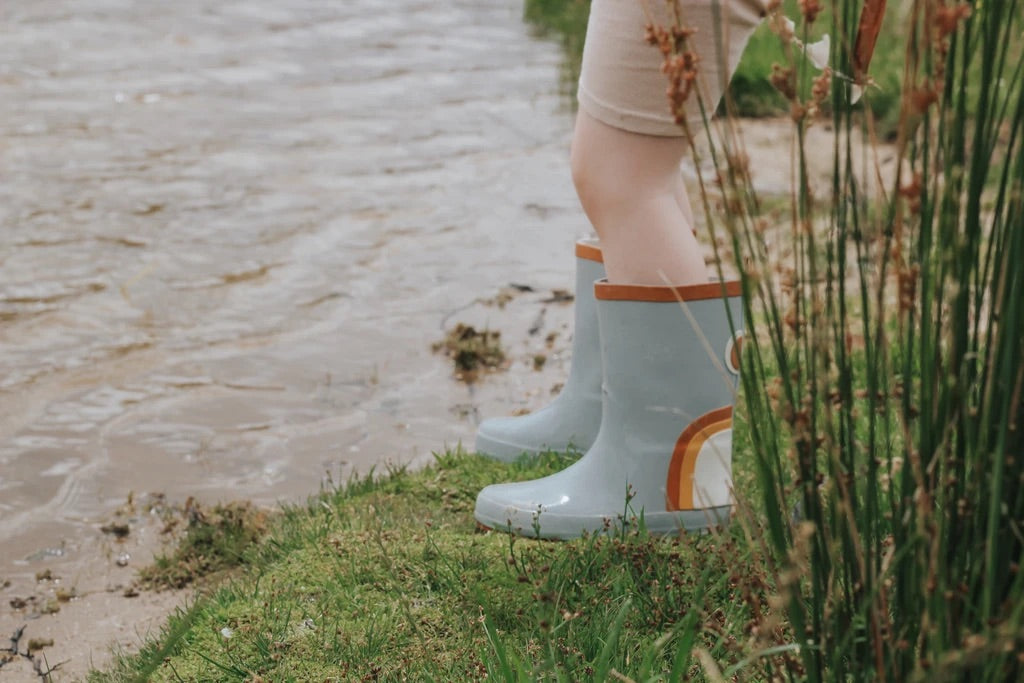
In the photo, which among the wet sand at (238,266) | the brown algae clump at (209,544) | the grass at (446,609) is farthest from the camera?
the wet sand at (238,266)

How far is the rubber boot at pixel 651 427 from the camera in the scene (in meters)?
2.14

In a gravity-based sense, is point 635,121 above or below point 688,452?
above

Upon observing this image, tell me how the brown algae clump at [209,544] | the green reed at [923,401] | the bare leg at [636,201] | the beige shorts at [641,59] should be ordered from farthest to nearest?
the brown algae clump at [209,544] → the bare leg at [636,201] → the beige shorts at [641,59] → the green reed at [923,401]

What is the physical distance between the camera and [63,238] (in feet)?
14.5

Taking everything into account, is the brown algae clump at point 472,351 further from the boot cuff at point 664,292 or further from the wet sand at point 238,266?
the boot cuff at point 664,292

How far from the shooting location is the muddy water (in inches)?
121

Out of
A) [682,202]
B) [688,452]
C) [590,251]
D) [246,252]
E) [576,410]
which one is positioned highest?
[682,202]

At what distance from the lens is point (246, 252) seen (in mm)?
4445

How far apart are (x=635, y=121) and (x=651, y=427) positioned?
541mm


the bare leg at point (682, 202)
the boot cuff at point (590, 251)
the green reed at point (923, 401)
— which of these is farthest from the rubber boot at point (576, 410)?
the green reed at point (923, 401)

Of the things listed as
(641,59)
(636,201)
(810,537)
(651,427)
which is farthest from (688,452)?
(810,537)

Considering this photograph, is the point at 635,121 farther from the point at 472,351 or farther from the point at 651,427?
the point at 472,351

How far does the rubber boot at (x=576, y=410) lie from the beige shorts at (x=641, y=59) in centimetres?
56

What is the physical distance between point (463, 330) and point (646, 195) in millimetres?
1684
